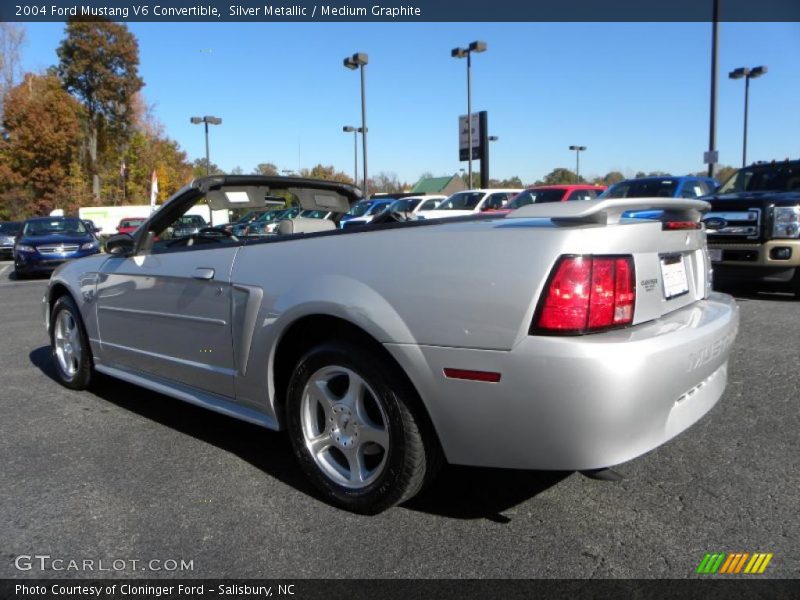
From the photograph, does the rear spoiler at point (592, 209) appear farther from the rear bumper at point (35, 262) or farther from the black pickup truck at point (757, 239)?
the rear bumper at point (35, 262)

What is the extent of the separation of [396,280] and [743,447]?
7.13 feet

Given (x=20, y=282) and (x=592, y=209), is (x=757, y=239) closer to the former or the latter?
(x=592, y=209)

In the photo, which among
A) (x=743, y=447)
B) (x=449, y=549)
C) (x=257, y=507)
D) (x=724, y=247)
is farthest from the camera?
(x=724, y=247)

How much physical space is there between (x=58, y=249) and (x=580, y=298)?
15317 mm

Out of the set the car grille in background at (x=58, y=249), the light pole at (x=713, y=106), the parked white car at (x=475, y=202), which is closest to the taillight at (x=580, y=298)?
the car grille in background at (x=58, y=249)

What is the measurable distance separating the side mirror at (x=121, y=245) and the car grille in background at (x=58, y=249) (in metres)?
12.3

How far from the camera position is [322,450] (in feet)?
9.63

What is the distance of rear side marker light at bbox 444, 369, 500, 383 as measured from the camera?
2.29 m

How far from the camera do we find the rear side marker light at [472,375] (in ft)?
7.53

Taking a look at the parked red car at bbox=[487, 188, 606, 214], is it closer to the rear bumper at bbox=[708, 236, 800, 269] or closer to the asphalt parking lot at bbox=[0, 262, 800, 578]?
the rear bumper at bbox=[708, 236, 800, 269]

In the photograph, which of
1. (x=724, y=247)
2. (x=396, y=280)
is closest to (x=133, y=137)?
(x=724, y=247)

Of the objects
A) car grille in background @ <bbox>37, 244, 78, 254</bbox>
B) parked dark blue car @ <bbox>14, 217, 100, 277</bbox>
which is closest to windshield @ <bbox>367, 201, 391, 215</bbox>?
parked dark blue car @ <bbox>14, 217, 100, 277</bbox>
